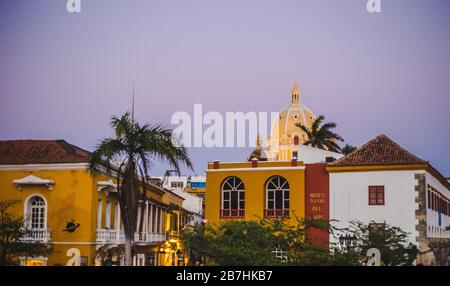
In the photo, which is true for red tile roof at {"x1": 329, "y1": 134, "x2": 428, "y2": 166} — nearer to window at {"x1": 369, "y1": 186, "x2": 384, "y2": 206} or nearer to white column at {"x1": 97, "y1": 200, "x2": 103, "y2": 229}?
window at {"x1": 369, "y1": 186, "x2": 384, "y2": 206}

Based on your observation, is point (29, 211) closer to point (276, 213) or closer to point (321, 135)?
point (276, 213)

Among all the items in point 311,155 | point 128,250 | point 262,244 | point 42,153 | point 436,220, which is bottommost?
point 128,250

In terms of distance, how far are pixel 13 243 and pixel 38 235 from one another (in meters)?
0.59

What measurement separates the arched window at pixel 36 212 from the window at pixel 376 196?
21.3ft

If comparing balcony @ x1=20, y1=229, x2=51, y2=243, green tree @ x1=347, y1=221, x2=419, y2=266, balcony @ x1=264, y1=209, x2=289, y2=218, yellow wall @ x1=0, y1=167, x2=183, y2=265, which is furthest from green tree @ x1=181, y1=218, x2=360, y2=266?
balcony @ x1=20, y1=229, x2=51, y2=243

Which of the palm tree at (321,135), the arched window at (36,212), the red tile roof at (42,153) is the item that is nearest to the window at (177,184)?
the palm tree at (321,135)

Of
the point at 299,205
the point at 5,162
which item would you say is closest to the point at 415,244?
the point at 299,205

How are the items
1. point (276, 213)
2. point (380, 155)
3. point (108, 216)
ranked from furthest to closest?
point (276, 213) < point (380, 155) < point (108, 216)

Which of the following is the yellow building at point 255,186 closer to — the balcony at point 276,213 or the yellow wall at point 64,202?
the balcony at point 276,213

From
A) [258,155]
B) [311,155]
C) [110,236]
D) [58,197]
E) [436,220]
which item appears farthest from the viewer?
[311,155]

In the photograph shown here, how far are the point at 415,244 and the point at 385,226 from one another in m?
0.94

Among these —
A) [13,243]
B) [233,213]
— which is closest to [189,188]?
[233,213]

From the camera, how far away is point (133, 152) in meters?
14.5

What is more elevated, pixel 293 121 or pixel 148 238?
pixel 293 121
